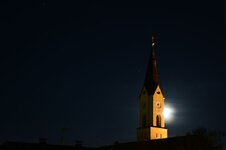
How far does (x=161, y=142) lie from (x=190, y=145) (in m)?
6.54

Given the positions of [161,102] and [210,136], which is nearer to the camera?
[210,136]

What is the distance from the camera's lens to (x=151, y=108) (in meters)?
90.2

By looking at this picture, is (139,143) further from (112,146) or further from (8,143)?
(8,143)

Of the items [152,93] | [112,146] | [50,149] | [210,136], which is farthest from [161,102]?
[210,136]

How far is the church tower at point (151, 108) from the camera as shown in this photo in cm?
8838

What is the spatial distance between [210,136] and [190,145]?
29.8ft

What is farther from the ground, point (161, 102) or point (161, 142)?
point (161, 102)

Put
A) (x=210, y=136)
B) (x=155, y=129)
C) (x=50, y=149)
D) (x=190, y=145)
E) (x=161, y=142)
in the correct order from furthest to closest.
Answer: (x=155, y=129)
(x=50, y=149)
(x=161, y=142)
(x=190, y=145)
(x=210, y=136)

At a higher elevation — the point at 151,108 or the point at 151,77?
the point at 151,77

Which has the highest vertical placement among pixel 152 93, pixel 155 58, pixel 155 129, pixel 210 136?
pixel 155 58

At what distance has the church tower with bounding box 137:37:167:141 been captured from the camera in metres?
88.4

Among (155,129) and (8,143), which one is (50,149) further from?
(155,129)

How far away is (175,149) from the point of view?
6706cm

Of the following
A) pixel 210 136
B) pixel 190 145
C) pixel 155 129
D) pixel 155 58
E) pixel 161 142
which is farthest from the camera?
pixel 155 58
